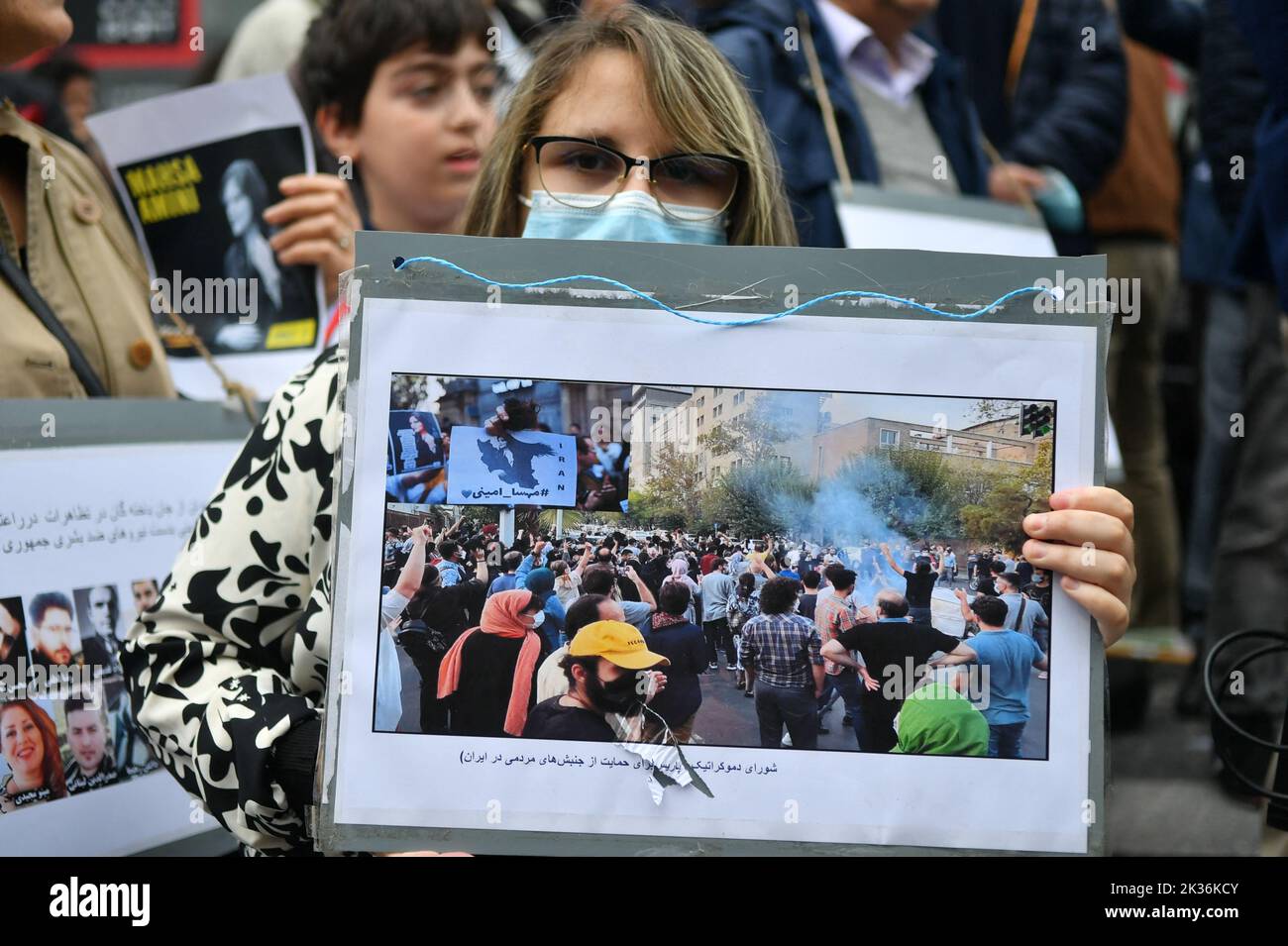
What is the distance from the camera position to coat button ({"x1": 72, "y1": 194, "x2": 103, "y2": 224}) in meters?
2.67

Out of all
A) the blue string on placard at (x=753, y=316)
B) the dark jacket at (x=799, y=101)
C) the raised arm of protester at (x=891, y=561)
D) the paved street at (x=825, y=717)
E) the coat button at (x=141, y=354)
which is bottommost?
the paved street at (x=825, y=717)

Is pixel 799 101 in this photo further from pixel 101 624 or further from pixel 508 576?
pixel 508 576

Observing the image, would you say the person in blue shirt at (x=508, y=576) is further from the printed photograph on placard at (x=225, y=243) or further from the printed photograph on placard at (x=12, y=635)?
the printed photograph on placard at (x=225, y=243)

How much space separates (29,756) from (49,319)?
0.80 meters

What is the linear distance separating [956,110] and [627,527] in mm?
3115

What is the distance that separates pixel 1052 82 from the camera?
16.4 ft

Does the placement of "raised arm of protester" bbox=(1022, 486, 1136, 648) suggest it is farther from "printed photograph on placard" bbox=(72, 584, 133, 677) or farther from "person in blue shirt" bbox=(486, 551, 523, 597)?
"printed photograph on placard" bbox=(72, 584, 133, 677)

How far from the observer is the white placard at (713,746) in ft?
5.10

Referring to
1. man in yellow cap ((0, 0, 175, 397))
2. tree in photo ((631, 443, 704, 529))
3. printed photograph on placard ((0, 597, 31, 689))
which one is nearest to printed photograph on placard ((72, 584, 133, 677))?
printed photograph on placard ((0, 597, 31, 689))

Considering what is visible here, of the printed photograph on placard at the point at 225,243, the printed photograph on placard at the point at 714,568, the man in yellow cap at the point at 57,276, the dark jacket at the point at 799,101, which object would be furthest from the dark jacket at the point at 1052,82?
the printed photograph on placard at the point at 714,568

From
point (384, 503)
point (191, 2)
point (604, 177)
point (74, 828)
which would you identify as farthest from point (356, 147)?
point (191, 2)

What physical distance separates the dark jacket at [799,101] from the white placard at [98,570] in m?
1.75
